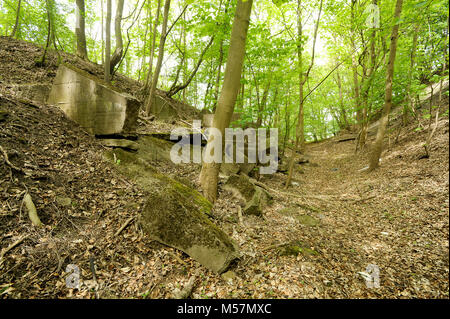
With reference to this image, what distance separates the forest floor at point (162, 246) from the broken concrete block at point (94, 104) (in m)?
0.40

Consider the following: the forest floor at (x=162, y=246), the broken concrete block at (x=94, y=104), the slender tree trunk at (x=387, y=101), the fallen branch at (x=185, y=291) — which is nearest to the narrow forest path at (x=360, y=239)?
the forest floor at (x=162, y=246)

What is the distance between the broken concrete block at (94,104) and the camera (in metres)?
6.05

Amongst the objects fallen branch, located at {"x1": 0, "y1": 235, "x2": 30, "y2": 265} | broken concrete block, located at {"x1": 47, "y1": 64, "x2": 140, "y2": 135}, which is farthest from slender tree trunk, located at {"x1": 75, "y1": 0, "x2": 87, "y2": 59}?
fallen branch, located at {"x1": 0, "y1": 235, "x2": 30, "y2": 265}

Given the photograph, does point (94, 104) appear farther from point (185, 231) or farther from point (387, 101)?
point (387, 101)

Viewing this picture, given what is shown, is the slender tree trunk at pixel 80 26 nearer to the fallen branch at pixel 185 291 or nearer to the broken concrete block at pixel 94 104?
the broken concrete block at pixel 94 104

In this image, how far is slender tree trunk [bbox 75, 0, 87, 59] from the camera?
375 inches

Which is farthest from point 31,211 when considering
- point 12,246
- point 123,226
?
point 123,226

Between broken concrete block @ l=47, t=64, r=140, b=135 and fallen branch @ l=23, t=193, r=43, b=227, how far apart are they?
3.09 metres

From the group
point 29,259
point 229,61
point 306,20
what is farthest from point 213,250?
point 306,20

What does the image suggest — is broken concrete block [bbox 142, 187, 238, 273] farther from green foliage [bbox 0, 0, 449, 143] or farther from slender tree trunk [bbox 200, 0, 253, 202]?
green foliage [bbox 0, 0, 449, 143]

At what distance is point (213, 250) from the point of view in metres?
3.46

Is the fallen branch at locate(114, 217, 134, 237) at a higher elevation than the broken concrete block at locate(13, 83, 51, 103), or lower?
lower

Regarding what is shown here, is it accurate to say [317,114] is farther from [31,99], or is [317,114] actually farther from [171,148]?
[31,99]
